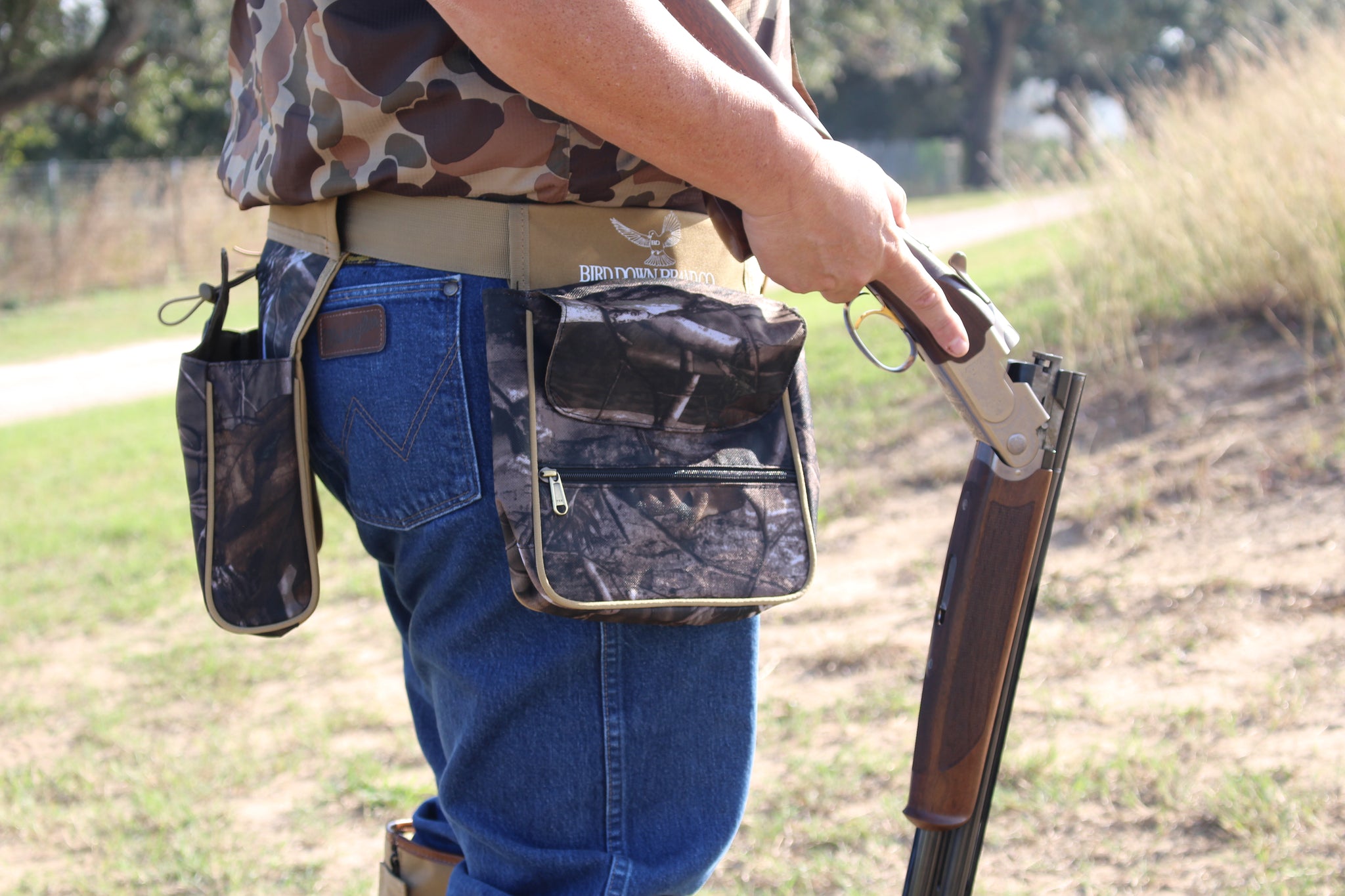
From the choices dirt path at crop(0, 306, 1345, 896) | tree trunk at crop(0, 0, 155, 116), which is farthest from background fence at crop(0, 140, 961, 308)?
dirt path at crop(0, 306, 1345, 896)

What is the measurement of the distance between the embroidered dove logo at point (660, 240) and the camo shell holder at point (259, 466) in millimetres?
324

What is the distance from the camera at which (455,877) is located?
47.3 inches

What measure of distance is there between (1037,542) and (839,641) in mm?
1945

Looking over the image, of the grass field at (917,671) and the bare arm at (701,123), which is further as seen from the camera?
the grass field at (917,671)

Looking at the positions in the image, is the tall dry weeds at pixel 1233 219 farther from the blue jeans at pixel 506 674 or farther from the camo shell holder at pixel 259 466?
the camo shell holder at pixel 259 466

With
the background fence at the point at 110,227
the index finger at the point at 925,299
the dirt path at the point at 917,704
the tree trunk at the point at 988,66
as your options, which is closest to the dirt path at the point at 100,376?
the dirt path at the point at 917,704

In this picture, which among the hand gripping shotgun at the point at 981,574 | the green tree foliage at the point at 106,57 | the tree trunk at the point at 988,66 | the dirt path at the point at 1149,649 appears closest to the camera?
the hand gripping shotgun at the point at 981,574

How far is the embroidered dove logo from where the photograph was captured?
1.19 m

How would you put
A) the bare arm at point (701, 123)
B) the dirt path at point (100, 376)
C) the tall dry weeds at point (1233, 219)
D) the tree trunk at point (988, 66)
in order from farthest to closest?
the tree trunk at point (988, 66)
the dirt path at point (100, 376)
the tall dry weeds at point (1233, 219)
the bare arm at point (701, 123)

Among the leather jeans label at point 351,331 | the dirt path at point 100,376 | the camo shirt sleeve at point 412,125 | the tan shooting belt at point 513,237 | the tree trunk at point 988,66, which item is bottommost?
the tree trunk at point 988,66

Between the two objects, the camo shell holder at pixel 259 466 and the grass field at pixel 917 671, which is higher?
the camo shell holder at pixel 259 466

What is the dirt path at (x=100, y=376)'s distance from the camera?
21.5 ft

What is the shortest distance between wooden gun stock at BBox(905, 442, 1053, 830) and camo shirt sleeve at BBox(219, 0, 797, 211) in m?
0.61

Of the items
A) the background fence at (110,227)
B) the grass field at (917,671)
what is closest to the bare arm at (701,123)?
the grass field at (917,671)
